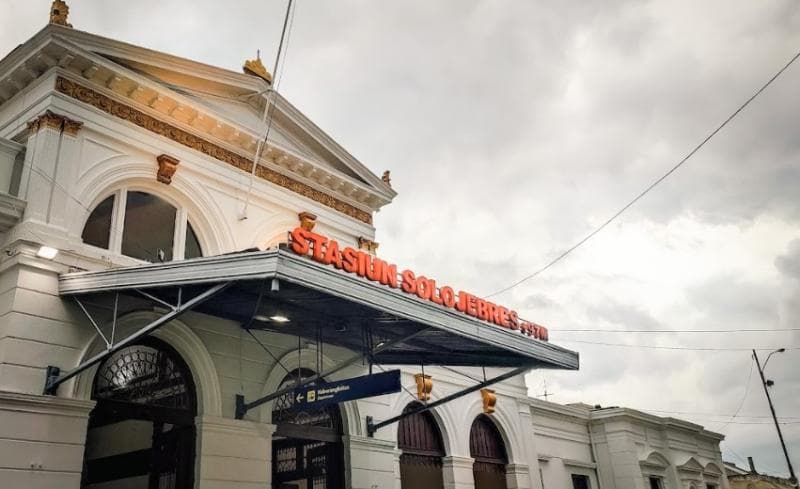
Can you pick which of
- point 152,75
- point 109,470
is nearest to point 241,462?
point 109,470

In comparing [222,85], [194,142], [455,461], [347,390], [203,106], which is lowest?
[455,461]

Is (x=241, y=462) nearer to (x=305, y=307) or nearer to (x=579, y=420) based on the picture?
(x=305, y=307)

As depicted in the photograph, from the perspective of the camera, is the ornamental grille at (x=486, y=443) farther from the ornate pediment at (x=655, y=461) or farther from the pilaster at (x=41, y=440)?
the pilaster at (x=41, y=440)

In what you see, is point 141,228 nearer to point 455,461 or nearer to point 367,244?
point 367,244

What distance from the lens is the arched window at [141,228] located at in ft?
42.5

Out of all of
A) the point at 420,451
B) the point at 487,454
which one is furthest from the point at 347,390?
the point at 487,454

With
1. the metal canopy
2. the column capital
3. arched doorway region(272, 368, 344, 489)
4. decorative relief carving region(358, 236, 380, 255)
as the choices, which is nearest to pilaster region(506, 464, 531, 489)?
the column capital

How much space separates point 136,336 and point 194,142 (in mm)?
6077

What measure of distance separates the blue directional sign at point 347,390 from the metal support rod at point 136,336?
315 centimetres

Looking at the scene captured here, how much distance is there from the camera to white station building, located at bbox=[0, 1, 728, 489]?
10.8 m

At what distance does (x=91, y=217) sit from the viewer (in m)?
12.9

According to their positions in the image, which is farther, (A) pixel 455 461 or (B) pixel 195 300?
(A) pixel 455 461

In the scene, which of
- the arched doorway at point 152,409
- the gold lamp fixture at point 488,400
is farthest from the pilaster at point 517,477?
the arched doorway at point 152,409

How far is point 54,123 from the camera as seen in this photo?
41.0 ft
